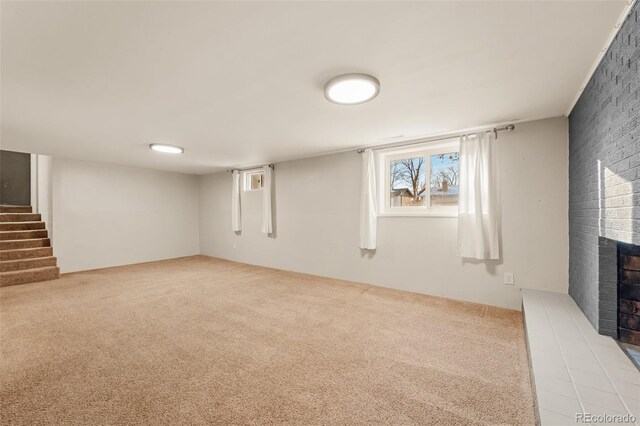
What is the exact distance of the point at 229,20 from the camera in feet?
4.53

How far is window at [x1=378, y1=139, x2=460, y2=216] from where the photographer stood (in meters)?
3.51

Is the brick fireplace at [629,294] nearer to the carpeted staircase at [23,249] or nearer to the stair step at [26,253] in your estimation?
the carpeted staircase at [23,249]

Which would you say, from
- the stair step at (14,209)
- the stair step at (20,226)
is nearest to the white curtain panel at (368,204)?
the stair step at (20,226)

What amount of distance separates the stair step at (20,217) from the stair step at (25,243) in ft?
2.35

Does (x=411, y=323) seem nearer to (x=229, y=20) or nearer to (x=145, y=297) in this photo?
(x=229, y=20)

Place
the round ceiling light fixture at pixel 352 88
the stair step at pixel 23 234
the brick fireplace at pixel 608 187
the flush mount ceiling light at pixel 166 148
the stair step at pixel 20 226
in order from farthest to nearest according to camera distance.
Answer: the stair step at pixel 20 226, the stair step at pixel 23 234, the flush mount ceiling light at pixel 166 148, the round ceiling light fixture at pixel 352 88, the brick fireplace at pixel 608 187

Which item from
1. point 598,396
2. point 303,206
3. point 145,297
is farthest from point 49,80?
point 598,396

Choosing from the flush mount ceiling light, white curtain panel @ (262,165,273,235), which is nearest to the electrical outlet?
white curtain panel @ (262,165,273,235)

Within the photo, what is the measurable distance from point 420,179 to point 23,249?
6685 millimetres

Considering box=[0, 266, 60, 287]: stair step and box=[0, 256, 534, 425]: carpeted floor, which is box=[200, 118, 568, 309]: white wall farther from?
box=[0, 266, 60, 287]: stair step

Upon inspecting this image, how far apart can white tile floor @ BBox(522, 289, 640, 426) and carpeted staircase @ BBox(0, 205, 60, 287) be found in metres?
6.49

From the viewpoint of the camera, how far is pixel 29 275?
168 inches

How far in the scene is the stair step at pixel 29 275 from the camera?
4.08m

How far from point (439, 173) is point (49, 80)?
403 centimetres
